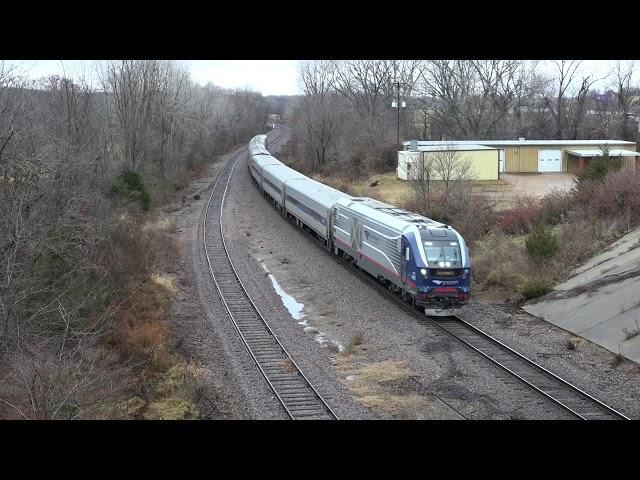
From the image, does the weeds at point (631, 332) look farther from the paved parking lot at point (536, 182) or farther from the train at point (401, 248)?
the paved parking lot at point (536, 182)

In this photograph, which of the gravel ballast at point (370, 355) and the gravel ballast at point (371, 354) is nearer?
the gravel ballast at point (371, 354)

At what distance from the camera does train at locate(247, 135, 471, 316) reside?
18.6 metres

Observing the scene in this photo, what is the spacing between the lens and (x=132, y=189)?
37.2m

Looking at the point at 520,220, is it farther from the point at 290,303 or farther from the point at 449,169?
the point at 290,303

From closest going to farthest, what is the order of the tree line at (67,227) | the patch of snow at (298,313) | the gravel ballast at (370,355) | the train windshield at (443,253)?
the tree line at (67,227) → the gravel ballast at (370,355) → the patch of snow at (298,313) → the train windshield at (443,253)

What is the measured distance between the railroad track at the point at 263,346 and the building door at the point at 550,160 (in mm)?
28414

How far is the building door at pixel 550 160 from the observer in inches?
1981


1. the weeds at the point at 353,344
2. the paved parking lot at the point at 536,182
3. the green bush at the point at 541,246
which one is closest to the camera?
the weeds at the point at 353,344

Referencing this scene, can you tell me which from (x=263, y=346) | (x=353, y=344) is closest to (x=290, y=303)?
(x=263, y=346)

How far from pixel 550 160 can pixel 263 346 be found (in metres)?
38.9

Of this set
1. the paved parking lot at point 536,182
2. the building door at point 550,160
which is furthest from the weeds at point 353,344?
the building door at point 550,160

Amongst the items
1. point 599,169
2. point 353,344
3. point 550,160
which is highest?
point 599,169

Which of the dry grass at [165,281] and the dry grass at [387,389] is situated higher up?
the dry grass at [165,281]
